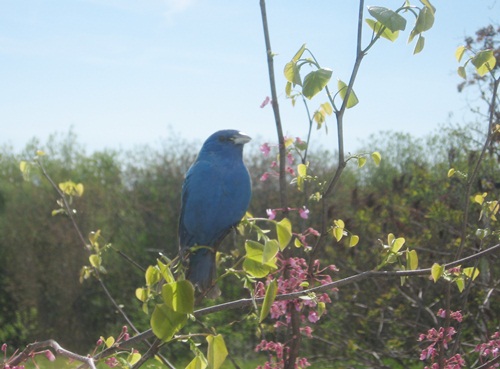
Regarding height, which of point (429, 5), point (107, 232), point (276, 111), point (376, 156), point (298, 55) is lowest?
point (107, 232)

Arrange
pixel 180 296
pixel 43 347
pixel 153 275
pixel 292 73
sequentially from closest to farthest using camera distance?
pixel 180 296, pixel 153 275, pixel 43 347, pixel 292 73

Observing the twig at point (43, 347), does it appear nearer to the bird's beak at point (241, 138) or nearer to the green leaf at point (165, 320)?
the green leaf at point (165, 320)

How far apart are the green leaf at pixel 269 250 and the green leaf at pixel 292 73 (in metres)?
0.57

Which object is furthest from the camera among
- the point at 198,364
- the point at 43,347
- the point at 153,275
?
the point at 43,347

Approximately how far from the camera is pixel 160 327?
3.82 ft

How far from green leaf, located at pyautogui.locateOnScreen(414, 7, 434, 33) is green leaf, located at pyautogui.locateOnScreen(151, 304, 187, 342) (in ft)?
3.22

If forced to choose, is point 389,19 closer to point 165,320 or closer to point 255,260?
point 255,260

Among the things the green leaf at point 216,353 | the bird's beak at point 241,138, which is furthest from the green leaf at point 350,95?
the green leaf at point 216,353

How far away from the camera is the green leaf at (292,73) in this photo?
169 cm

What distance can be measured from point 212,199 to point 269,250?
886 mm

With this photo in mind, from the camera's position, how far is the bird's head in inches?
84.4

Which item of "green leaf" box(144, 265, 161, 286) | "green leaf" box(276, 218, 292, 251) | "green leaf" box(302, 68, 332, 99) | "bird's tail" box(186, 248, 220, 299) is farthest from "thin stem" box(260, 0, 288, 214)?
"green leaf" box(276, 218, 292, 251)

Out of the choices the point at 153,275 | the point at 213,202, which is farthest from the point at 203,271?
the point at 153,275

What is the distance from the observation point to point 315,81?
1547mm
